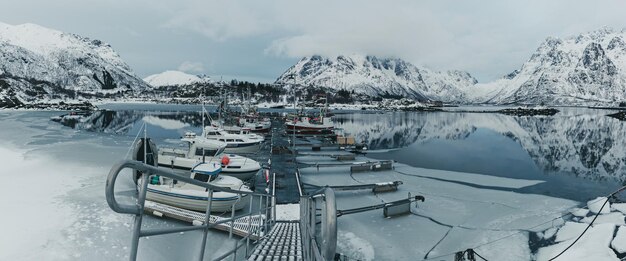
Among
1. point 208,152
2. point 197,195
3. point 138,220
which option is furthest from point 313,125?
point 138,220

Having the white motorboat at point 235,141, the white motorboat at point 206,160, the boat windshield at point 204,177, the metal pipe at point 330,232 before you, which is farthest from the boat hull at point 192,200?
the white motorboat at point 235,141

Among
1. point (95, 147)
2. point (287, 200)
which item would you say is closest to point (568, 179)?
point (287, 200)

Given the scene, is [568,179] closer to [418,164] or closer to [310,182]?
[418,164]

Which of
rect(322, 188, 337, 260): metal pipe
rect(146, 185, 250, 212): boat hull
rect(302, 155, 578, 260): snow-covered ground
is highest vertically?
rect(322, 188, 337, 260): metal pipe

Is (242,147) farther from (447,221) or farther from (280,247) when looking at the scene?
(280,247)

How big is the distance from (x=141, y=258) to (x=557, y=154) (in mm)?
50903

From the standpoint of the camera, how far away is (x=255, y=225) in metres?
16.2

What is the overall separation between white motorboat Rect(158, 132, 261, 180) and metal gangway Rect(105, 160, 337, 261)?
22.9 ft

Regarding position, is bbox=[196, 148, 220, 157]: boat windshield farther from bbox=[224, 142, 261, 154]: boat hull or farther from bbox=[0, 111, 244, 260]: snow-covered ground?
bbox=[224, 142, 261, 154]: boat hull

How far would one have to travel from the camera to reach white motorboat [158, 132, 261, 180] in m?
25.7

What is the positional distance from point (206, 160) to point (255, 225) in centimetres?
1219

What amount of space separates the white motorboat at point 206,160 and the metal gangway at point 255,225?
6986mm

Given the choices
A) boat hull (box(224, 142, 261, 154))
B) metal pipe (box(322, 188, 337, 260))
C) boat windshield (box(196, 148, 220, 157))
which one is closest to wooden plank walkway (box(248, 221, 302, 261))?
metal pipe (box(322, 188, 337, 260))

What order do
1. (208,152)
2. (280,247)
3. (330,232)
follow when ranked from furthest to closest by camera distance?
(208,152) < (280,247) < (330,232)
